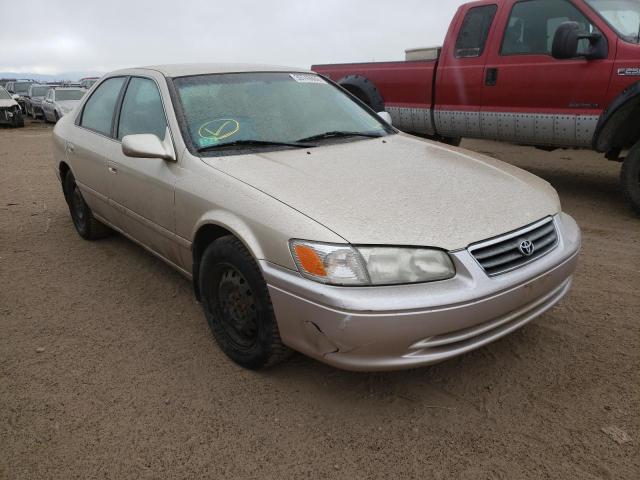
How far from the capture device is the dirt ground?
7.03 ft

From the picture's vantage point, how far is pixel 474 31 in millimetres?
6129

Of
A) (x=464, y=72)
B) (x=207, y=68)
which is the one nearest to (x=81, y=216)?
(x=207, y=68)

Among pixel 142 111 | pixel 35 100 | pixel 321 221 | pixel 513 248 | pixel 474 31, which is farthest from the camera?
pixel 35 100

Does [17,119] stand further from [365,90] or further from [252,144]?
[252,144]

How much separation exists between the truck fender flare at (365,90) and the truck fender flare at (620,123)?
2.76 meters

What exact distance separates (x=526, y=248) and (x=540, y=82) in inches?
150

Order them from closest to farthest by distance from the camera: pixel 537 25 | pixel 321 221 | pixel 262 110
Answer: pixel 321 221
pixel 262 110
pixel 537 25

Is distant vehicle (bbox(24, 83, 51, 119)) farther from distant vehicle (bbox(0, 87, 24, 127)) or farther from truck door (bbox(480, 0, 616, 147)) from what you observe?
truck door (bbox(480, 0, 616, 147))

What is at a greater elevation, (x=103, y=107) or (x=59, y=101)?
(x=103, y=107)

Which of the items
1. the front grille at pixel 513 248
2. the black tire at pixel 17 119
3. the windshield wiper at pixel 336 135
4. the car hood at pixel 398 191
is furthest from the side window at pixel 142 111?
the black tire at pixel 17 119

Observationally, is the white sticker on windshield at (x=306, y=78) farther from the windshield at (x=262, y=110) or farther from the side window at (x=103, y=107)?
the side window at (x=103, y=107)

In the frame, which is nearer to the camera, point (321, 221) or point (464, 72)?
point (321, 221)

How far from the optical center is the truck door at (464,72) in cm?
604

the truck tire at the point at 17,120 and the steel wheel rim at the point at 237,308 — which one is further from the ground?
the truck tire at the point at 17,120
